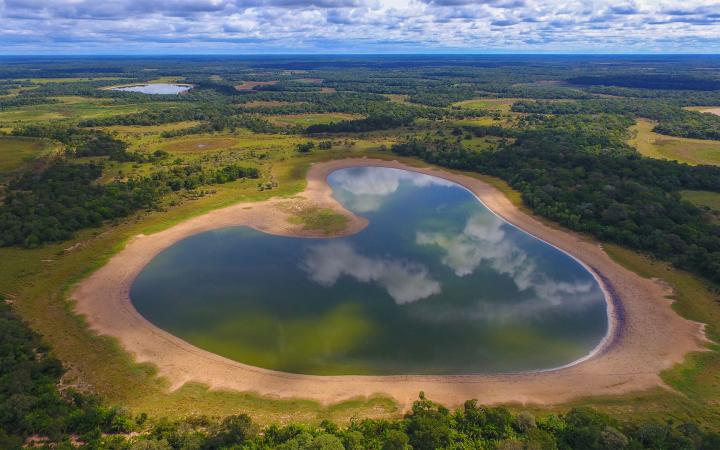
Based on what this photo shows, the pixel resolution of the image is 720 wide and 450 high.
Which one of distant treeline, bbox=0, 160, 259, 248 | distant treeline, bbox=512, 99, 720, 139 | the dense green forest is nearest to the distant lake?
the dense green forest

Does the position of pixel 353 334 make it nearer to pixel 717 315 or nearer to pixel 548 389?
pixel 548 389

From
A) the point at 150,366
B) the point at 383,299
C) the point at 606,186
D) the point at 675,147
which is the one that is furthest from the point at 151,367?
the point at 675,147

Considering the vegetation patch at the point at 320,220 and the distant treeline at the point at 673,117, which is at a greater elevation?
the distant treeline at the point at 673,117

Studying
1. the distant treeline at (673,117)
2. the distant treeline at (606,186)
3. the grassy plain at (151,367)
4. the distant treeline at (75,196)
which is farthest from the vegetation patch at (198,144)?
the distant treeline at (673,117)

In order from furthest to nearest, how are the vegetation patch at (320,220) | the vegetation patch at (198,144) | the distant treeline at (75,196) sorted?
the vegetation patch at (198,144) → the vegetation patch at (320,220) → the distant treeline at (75,196)

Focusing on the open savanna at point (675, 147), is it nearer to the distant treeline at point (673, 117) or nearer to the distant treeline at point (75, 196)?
the distant treeline at point (673, 117)

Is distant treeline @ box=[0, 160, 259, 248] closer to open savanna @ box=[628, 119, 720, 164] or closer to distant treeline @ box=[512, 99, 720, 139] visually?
open savanna @ box=[628, 119, 720, 164]

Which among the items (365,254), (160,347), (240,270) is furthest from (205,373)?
(365,254)

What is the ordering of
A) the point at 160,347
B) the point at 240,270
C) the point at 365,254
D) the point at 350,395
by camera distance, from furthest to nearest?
the point at 365,254
the point at 240,270
the point at 160,347
the point at 350,395
